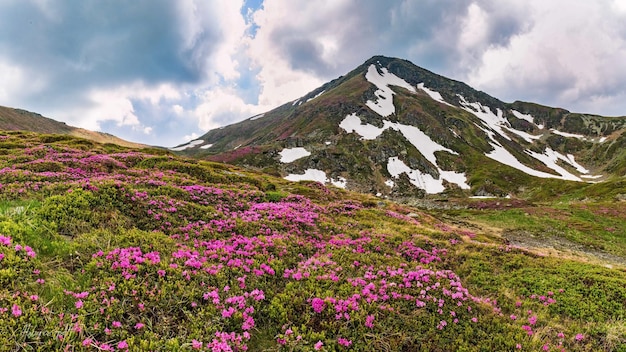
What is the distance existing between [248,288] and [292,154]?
15125cm

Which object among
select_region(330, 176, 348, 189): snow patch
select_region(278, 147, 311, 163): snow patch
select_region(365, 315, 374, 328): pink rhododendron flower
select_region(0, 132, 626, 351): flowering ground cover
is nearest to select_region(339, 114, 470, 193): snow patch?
select_region(330, 176, 348, 189): snow patch

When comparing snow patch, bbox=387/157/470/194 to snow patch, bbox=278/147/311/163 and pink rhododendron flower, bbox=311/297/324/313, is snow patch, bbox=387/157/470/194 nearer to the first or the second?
snow patch, bbox=278/147/311/163

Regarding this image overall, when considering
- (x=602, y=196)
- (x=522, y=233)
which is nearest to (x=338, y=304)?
(x=522, y=233)

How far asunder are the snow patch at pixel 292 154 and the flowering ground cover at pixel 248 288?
13732 centimetres

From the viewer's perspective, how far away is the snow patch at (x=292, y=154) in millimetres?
152875

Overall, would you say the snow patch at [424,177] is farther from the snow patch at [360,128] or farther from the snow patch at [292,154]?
the snow patch at [292,154]

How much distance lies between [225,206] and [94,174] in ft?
38.0

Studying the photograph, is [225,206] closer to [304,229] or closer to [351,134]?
[304,229]

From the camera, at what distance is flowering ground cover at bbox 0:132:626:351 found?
22.6 feet

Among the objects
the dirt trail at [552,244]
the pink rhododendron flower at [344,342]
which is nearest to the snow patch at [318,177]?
the dirt trail at [552,244]

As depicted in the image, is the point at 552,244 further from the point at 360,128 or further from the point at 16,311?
the point at 360,128

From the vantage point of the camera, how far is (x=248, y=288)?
9227mm

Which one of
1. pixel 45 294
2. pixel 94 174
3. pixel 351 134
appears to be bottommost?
pixel 45 294

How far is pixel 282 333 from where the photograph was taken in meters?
7.89
